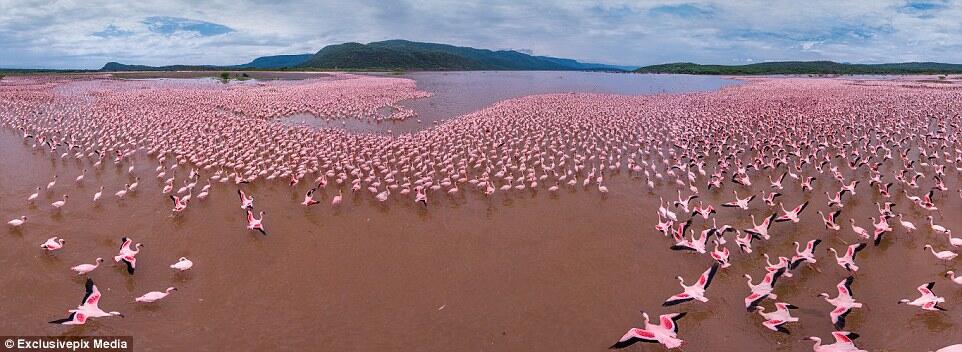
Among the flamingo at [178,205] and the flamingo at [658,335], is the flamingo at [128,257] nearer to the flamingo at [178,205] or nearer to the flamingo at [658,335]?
the flamingo at [178,205]

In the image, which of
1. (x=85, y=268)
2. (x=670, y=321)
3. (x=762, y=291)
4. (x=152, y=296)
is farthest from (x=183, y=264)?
(x=762, y=291)

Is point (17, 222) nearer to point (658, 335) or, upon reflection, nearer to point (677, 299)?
point (658, 335)

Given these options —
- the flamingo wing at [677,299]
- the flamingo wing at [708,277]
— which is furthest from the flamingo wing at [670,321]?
the flamingo wing at [708,277]

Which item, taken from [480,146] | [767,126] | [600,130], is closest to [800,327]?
[480,146]

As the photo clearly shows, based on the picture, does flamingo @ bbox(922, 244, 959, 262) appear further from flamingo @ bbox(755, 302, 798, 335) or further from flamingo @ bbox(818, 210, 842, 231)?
flamingo @ bbox(755, 302, 798, 335)

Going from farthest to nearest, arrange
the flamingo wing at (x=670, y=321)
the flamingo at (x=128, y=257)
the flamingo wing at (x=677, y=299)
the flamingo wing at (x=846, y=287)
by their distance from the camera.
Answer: the flamingo at (x=128, y=257) < the flamingo wing at (x=846, y=287) < the flamingo wing at (x=677, y=299) < the flamingo wing at (x=670, y=321)
